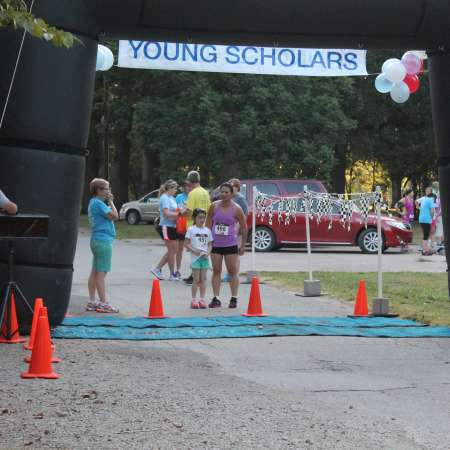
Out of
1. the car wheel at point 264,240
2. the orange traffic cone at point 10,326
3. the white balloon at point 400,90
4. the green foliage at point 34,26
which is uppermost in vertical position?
the white balloon at point 400,90

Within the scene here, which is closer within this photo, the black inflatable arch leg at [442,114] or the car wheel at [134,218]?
the black inflatable arch leg at [442,114]

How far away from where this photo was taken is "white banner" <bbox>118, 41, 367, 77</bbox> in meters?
12.0

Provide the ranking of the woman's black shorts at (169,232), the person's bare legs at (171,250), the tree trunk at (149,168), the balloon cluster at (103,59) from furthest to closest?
1. the tree trunk at (149,168)
2. the woman's black shorts at (169,232)
3. the person's bare legs at (171,250)
4. the balloon cluster at (103,59)

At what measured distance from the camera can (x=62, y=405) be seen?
281 inches

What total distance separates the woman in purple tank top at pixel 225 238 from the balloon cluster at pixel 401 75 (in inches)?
155

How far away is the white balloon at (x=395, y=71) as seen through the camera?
52.5 feet

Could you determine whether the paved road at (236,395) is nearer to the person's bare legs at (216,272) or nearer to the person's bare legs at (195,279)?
the person's bare legs at (216,272)

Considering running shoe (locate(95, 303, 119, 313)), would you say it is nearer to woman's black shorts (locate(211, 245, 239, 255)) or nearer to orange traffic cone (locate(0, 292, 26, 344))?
woman's black shorts (locate(211, 245, 239, 255))

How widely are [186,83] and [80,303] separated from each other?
80.1ft

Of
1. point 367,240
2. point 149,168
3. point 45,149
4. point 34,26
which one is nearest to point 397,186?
point 149,168

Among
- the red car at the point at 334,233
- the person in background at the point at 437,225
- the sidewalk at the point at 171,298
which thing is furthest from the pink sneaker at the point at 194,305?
the person in background at the point at 437,225

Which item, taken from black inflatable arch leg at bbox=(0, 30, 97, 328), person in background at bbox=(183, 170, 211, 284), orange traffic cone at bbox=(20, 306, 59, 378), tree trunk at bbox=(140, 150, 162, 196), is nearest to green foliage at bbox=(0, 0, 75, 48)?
orange traffic cone at bbox=(20, 306, 59, 378)

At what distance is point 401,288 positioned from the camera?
16.7 metres

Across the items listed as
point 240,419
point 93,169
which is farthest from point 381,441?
point 93,169
